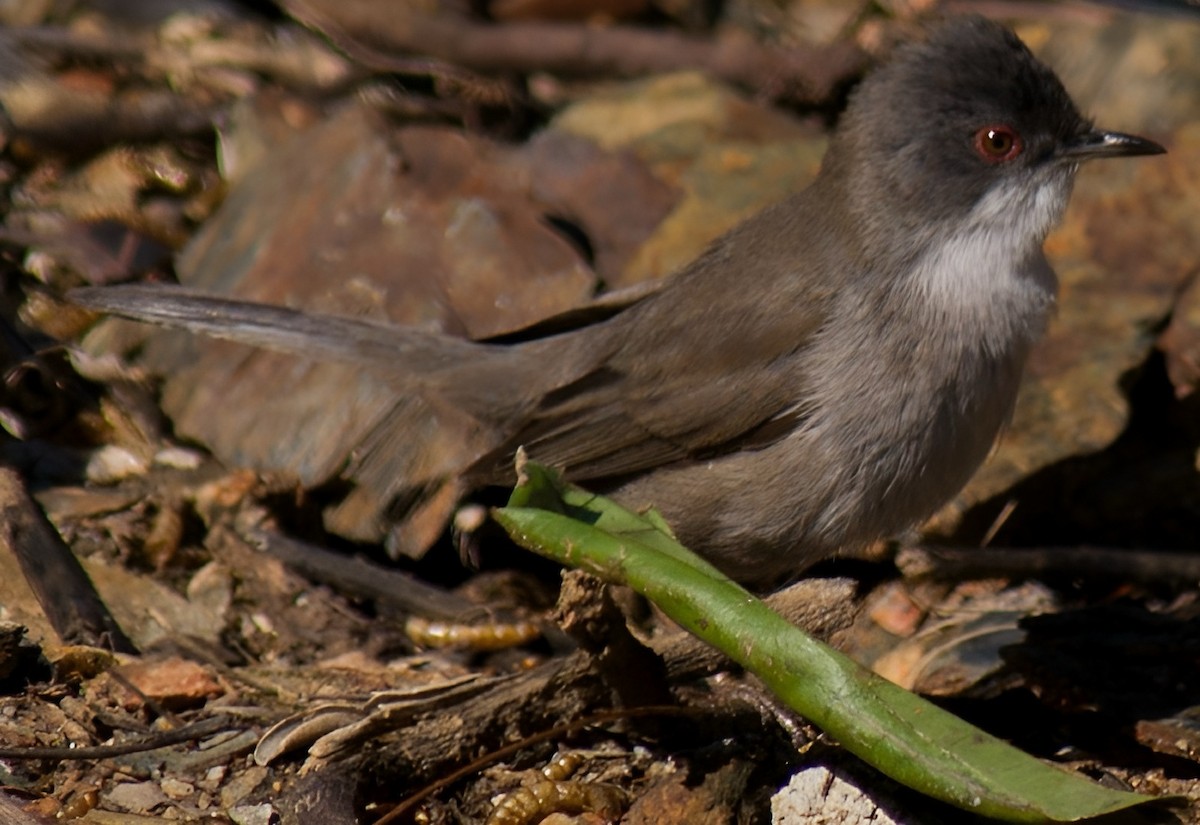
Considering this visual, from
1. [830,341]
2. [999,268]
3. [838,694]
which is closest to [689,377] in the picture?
[830,341]

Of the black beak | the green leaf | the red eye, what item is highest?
the black beak

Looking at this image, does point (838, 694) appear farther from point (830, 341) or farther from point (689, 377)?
point (689, 377)

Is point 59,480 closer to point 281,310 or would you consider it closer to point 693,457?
point 281,310

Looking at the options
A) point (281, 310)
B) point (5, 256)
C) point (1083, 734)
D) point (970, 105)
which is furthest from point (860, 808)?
point (5, 256)

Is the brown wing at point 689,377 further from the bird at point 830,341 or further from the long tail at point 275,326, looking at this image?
the long tail at point 275,326

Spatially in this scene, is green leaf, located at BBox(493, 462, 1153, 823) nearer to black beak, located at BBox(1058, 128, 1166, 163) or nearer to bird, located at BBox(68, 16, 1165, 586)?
bird, located at BBox(68, 16, 1165, 586)

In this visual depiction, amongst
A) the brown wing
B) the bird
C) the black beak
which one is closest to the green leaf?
the bird

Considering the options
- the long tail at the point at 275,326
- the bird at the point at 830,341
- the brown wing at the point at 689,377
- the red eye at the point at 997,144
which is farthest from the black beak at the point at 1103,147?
the long tail at the point at 275,326
